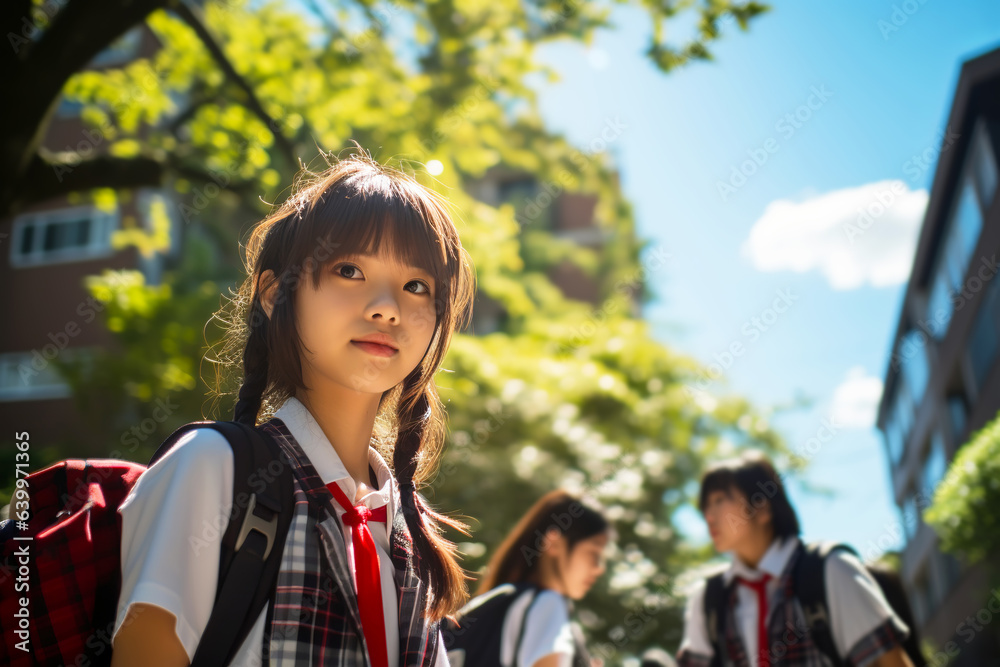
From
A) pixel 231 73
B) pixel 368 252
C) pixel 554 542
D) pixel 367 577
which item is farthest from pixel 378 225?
pixel 231 73

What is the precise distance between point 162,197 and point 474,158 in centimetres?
1003

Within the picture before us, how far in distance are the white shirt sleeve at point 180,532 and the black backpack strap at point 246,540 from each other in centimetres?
2

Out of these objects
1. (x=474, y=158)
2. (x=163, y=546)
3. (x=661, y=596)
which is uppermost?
(x=474, y=158)

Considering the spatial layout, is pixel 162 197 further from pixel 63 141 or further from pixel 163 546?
pixel 163 546

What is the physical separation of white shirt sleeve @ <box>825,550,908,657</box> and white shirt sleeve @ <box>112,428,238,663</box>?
2.49 meters

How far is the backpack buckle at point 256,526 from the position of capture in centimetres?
117

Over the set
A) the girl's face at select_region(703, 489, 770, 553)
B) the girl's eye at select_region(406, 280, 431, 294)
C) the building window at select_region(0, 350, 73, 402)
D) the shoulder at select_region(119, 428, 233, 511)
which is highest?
the building window at select_region(0, 350, 73, 402)

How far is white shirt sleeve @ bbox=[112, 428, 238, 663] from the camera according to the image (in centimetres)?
108

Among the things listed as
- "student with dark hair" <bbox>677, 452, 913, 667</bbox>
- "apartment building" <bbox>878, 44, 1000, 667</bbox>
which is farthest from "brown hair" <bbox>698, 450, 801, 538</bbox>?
"apartment building" <bbox>878, 44, 1000, 667</bbox>

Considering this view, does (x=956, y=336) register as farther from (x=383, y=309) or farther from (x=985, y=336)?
(x=383, y=309)

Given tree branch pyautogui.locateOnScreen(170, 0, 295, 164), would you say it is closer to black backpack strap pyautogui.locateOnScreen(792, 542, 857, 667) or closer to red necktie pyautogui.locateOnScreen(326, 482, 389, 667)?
black backpack strap pyautogui.locateOnScreen(792, 542, 857, 667)

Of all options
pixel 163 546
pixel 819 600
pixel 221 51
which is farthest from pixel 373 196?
pixel 221 51

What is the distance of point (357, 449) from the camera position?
1.59 metres

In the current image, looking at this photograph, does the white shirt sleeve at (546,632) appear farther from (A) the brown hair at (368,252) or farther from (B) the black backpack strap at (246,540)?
(B) the black backpack strap at (246,540)
